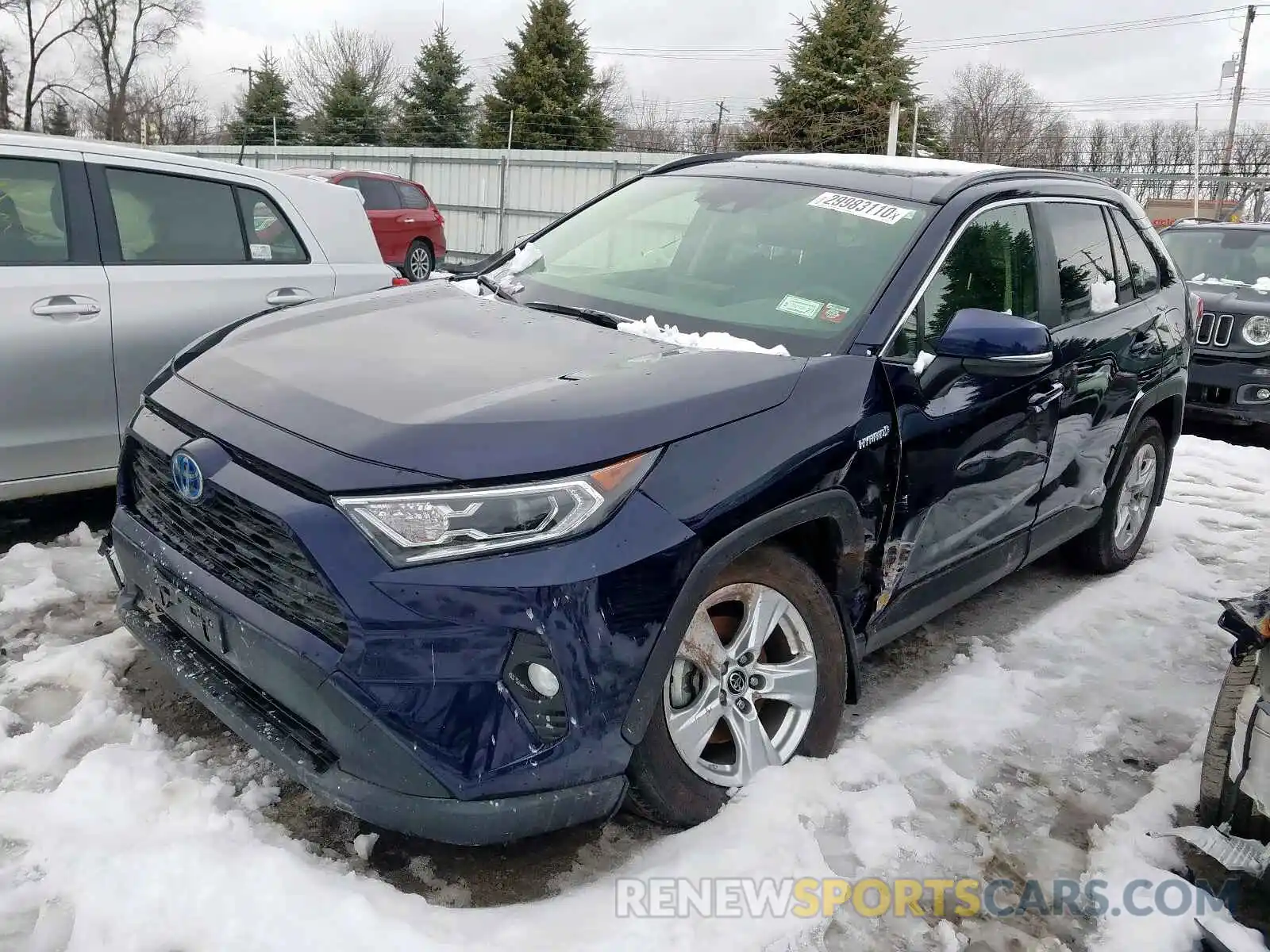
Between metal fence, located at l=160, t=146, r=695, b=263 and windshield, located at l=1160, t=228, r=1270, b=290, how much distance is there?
10184mm

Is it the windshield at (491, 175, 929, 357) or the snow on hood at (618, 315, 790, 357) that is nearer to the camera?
the snow on hood at (618, 315, 790, 357)

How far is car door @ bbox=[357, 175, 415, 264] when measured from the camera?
604 inches

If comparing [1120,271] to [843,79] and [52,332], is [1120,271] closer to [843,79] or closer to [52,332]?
[52,332]

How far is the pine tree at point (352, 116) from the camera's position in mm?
37250

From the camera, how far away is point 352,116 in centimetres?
3741

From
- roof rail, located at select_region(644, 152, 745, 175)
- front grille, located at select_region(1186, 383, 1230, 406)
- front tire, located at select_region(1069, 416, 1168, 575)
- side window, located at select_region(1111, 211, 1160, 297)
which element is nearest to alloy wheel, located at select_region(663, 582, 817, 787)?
roof rail, located at select_region(644, 152, 745, 175)

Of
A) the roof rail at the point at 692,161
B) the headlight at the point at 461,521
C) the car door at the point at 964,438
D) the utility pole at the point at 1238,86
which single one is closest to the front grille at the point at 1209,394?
the car door at the point at 964,438

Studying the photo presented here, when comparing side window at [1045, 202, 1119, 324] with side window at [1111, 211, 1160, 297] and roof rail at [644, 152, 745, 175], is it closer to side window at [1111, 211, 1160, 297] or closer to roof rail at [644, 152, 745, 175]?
side window at [1111, 211, 1160, 297]

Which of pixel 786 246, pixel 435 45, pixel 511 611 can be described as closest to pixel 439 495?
pixel 511 611

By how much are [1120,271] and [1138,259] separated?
30 centimetres

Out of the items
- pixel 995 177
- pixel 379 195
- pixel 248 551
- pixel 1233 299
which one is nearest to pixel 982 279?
pixel 995 177

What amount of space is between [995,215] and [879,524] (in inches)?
51.4

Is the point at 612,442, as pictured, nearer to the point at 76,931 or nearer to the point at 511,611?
the point at 511,611

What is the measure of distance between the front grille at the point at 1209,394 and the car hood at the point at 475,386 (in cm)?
721
